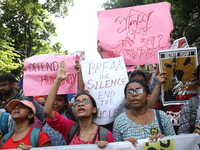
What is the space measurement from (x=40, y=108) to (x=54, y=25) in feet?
56.5

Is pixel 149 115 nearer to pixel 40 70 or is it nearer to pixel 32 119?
pixel 32 119

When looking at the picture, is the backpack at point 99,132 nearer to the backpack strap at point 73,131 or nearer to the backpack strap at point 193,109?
the backpack strap at point 73,131

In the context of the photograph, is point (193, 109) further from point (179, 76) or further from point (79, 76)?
point (79, 76)

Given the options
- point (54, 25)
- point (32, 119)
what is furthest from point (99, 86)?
point (54, 25)

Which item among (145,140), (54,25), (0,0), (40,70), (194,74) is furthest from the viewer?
(54,25)

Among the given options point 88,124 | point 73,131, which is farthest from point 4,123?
point 88,124

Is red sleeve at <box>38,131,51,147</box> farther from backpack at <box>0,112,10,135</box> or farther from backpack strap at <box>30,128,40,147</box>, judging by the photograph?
backpack at <box>0,112,10,135</box>

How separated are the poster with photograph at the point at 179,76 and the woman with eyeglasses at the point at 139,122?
46 centimetres

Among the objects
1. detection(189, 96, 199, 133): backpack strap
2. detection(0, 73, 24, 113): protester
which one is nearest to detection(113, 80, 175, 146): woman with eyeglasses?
detection(189, 96, 199, 133): backpack strap

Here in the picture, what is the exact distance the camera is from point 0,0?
14.6 meters

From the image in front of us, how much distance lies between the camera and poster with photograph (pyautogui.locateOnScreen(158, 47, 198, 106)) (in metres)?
3.11

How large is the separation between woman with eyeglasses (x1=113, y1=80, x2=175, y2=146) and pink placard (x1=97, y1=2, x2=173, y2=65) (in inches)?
41.8

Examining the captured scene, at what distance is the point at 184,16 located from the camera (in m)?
10.1

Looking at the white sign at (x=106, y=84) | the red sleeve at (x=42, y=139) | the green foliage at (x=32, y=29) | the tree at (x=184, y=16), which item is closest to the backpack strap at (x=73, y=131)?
the red sleeve at (x=42, y=139)
